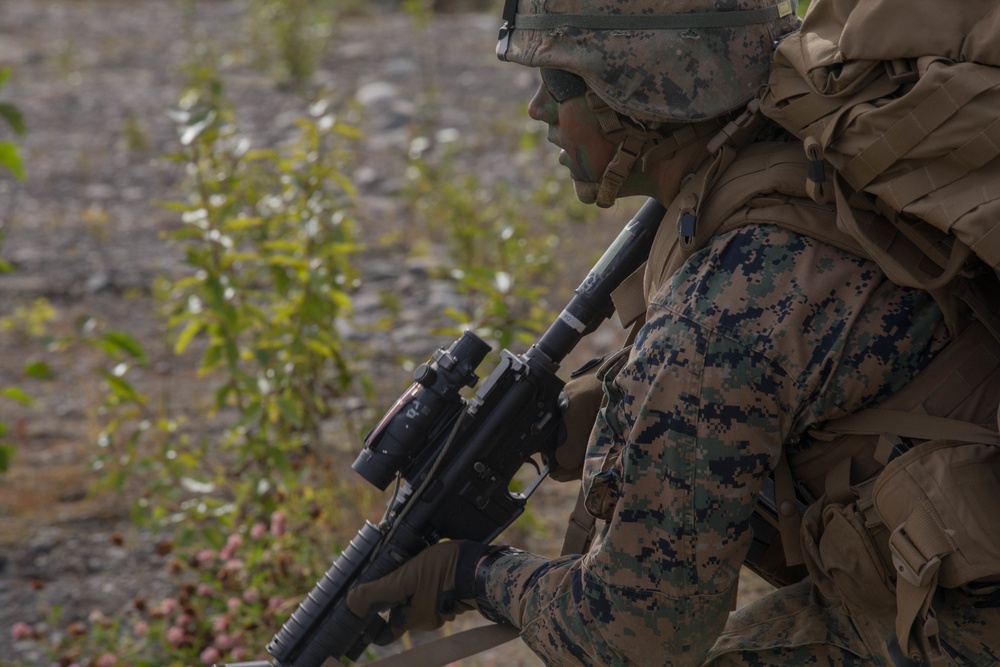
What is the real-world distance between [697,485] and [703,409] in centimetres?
14

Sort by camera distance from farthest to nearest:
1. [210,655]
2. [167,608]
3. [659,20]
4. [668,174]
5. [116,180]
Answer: [116,180], [167,608], [210,655], [668,174], [659,20]

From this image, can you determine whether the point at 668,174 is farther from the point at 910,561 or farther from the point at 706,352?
the point at 910,561

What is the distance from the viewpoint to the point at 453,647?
2592mm

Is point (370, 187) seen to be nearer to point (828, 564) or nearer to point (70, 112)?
point (70, 112)

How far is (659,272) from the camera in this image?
7.33 feet

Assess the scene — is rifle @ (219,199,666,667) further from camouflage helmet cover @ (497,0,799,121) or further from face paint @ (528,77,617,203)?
camouflage helmet cover @ (497,0,799,121)

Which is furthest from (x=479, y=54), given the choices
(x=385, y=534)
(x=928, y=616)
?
(x=928, y=616)

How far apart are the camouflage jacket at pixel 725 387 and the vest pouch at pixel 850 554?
132 millimetres

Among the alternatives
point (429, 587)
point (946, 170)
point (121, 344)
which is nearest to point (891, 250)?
point (946, 170)

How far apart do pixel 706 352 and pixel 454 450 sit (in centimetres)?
83

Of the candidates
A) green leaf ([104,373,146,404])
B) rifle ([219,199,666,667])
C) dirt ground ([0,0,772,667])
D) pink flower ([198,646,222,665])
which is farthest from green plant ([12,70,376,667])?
rifle ([219,199,666,667])

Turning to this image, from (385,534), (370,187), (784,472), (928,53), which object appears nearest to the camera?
(928,53)

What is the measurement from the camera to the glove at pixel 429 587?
8.43 feet

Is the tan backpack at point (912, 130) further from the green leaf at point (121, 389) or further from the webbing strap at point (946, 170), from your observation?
the green leaf at point (121, 389)
